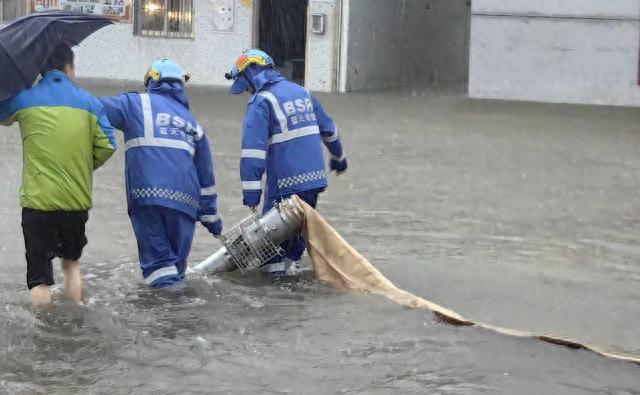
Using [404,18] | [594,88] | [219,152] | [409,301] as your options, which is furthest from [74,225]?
[404,18]

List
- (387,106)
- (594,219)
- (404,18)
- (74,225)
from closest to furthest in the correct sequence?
(74,225), (594,219), (387,106), (404,18)

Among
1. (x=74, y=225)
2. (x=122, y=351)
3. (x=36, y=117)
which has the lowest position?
(x=122, y=351)

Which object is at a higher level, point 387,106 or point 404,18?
point 404,18

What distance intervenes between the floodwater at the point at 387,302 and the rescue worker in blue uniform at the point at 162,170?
319 millimetres

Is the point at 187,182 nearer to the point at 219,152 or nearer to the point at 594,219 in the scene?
the point at 594,219

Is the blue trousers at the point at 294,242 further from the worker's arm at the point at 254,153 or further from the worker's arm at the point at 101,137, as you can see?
the worker's arm at the point at 101,137

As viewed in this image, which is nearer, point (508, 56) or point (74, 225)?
point (74, 225)

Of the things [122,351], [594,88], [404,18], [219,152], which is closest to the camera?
[122,351]

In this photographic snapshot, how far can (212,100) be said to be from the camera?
21.5m

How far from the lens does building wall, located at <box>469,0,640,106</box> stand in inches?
893

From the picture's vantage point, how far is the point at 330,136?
808cm

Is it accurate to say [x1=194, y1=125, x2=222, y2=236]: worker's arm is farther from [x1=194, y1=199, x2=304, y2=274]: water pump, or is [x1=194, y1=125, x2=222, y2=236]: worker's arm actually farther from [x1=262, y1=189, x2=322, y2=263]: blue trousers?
[x1=262, y1=189, x2=322, y2=263]: blue trousers

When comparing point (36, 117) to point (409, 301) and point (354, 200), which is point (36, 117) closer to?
point (409, 301)

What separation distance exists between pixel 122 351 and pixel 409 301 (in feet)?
5.98
